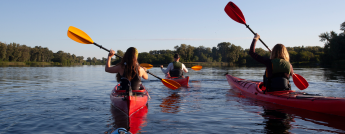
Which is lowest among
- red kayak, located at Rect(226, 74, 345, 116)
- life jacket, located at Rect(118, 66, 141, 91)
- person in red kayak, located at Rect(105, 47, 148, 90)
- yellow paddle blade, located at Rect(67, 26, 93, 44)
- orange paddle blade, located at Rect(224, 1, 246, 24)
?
red kayak, located at Rect(226, 74, 345, 116)

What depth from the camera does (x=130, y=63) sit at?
4824 mm

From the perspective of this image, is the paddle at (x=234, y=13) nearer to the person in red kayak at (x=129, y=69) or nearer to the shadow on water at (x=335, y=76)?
the person in red kayak at (x=129, y=69)

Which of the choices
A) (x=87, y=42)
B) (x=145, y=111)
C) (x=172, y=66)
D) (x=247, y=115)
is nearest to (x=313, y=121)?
(x=247, y=115)

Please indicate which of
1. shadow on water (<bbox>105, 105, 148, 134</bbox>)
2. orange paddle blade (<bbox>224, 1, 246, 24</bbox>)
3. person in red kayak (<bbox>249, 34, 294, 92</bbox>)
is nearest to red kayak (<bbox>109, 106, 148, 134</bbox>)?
shadow on water (<bbox>105, 105, 148, 134</bbox>)

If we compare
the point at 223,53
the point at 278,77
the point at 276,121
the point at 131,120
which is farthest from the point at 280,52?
the point at 223,53

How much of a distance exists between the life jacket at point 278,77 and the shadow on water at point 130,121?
3437 mm

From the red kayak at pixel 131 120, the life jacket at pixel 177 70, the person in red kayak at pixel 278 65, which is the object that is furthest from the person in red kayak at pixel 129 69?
the life jacket at pixel 177 70

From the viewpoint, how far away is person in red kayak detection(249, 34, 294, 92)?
18.7 ft

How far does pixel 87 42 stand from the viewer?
624cm

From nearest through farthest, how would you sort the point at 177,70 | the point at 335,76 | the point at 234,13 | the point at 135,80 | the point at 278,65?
the point at 135,80, the point at 278,65, the point at 234,13, the point at 177,70, the point at 335,76

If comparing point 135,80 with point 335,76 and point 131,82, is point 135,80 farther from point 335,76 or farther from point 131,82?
point 335,76

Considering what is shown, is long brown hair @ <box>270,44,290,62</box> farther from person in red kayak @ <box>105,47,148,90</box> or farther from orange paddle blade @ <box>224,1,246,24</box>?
person in red kayak @ <box>105,47,148,90</box>

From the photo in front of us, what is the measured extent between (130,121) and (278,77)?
397 cm

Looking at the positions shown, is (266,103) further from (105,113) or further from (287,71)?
(105,113)
